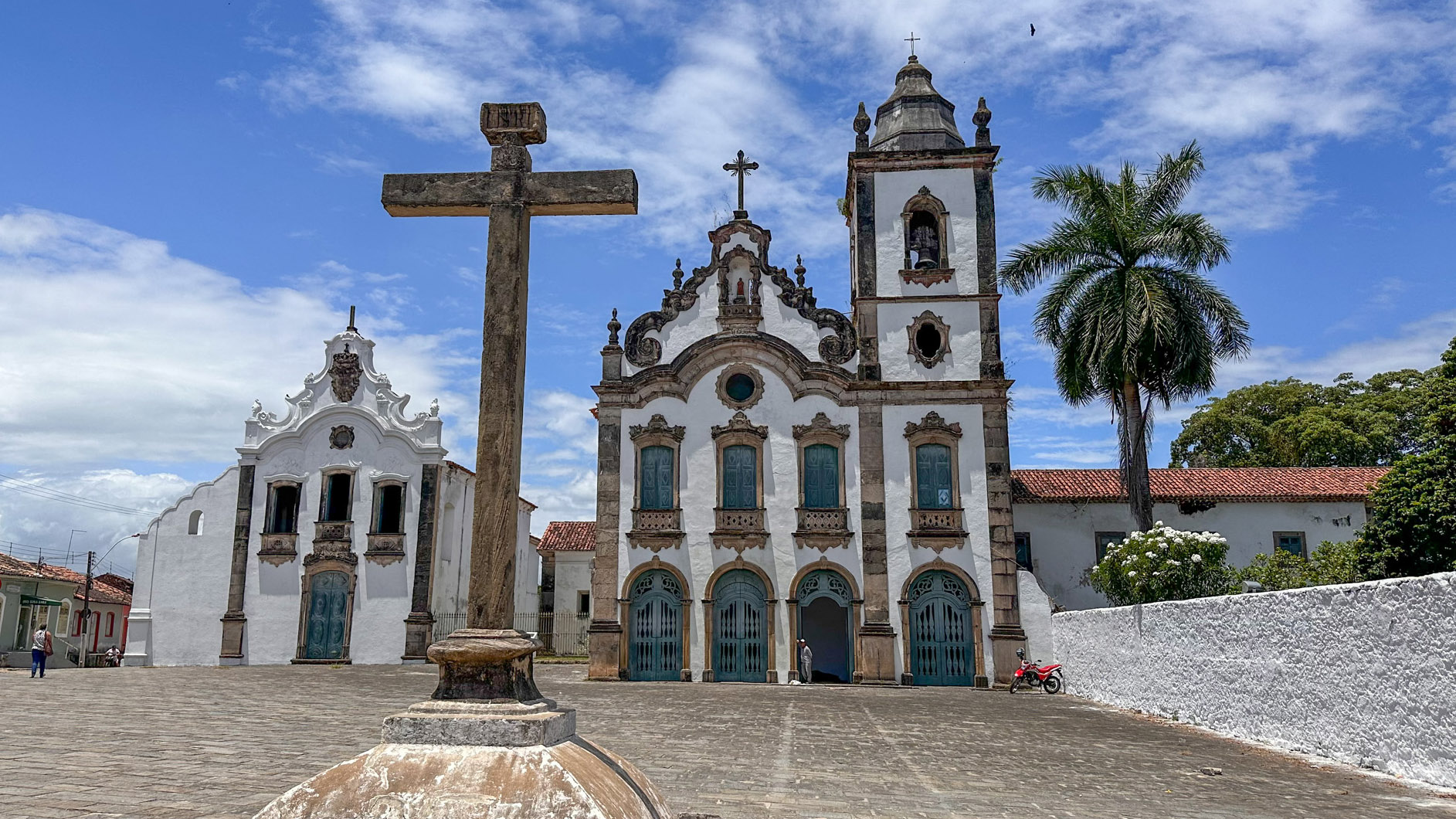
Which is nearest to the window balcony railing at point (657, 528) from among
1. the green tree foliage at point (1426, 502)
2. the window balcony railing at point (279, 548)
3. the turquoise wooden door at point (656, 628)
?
the turquoise wooden door at point (656, 628)

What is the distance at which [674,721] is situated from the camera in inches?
533

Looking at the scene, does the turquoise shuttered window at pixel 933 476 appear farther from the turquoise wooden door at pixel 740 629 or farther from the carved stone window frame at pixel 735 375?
the turquoise wooden door at pixel 740 629

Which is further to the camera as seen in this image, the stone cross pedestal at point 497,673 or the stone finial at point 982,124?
the stone finial at point 982,124

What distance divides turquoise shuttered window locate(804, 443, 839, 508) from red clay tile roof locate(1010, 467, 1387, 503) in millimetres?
4890

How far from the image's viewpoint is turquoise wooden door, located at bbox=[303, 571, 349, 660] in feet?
86.3

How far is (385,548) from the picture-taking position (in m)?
26.8

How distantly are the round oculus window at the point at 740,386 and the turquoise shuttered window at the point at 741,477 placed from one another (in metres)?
1.22

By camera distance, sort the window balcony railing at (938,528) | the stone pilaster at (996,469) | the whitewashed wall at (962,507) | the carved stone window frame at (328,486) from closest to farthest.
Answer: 1. the stone pilaster at (996,469)
2. the whitewashed wall at (962,507)
3. the window balcony railing at (938,528)
4. the carved stone window frame at (328,486)

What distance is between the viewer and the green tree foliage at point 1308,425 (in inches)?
1300

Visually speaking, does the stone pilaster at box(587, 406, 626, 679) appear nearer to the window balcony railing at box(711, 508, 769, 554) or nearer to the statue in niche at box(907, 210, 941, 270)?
the window balcony railing at box(711, 508, 769, 554)

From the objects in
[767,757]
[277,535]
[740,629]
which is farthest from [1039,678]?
[277,535]

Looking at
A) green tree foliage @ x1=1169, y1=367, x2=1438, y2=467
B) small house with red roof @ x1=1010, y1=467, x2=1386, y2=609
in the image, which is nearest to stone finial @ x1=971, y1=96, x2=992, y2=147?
small house with red roof @ x1=1010, y1=467, x2=1386, y2=609

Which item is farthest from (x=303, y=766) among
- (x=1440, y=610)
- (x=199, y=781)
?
(x=1440, y=610)

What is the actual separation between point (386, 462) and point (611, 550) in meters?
8.03
